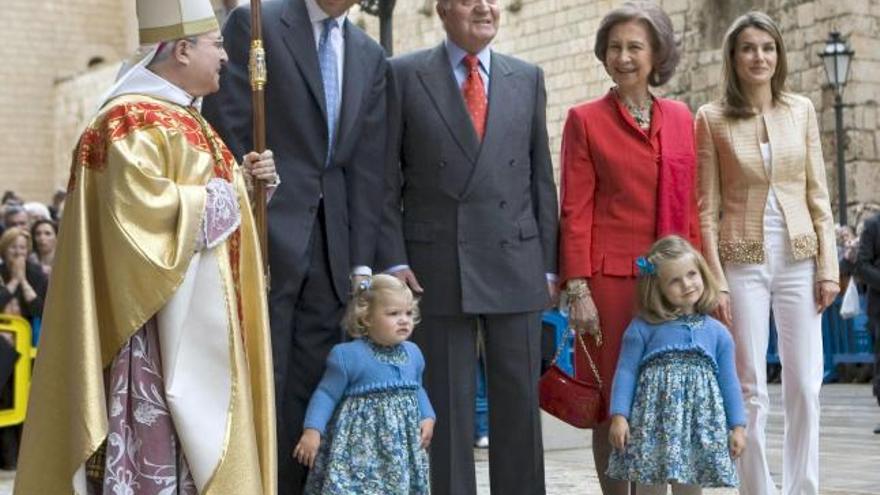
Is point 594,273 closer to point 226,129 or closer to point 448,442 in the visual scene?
point 448,442

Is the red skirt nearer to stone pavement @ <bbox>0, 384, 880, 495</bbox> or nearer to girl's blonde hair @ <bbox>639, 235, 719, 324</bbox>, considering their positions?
girl's blonde hair @ <bbox>639, 235, 719, 324</bbox>

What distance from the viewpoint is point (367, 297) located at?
5113 mm

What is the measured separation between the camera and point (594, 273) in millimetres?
5504

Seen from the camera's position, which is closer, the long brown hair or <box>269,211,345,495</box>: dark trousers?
<box>269,211,345,495</box>: dark trousers

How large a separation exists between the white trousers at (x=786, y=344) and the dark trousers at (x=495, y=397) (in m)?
0.85

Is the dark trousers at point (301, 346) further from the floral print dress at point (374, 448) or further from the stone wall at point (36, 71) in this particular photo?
the stone wall at point (36, 71)

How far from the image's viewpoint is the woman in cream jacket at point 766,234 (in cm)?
568

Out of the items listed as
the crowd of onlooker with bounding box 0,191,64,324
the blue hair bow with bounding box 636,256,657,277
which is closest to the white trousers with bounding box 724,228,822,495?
the blue hair bow with bounding box 636,256,657,277

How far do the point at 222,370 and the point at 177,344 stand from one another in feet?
0.53

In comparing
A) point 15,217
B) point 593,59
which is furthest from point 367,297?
point 593,59

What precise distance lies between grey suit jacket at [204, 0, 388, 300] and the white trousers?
1.48m

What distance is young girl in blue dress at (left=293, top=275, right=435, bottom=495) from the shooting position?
5.06 metres

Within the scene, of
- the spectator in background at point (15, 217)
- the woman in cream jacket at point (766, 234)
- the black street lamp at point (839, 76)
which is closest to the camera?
the woman in cream jacket at point (766, 234)

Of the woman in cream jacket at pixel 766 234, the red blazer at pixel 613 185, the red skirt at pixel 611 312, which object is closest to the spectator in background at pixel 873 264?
the woman in cream jacket at pixel 766 234
